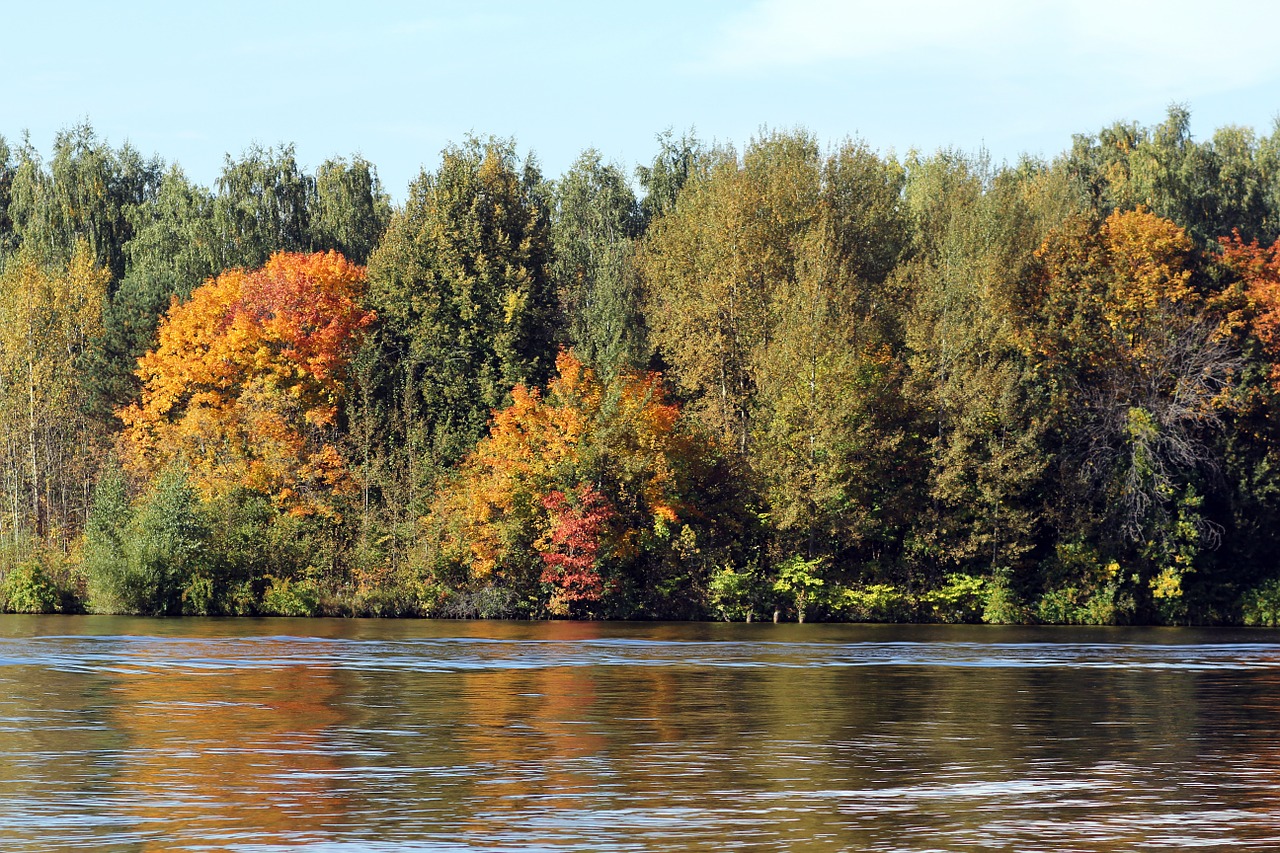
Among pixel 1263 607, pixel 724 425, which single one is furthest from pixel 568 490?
pixel 1263 607

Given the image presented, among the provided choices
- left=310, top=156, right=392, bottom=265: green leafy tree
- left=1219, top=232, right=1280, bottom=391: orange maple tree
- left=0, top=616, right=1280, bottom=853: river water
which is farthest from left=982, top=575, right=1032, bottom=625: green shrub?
left=310, top=156, right=392, bottom=265: green leafy tree

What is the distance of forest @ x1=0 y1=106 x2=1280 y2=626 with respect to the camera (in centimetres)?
7238

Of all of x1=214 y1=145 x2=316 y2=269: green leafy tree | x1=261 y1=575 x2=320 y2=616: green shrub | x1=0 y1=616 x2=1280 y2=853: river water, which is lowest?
x1=0 y1=616 x2=1280 y2=853: river water

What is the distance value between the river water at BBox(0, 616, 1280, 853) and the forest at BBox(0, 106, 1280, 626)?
2005cm

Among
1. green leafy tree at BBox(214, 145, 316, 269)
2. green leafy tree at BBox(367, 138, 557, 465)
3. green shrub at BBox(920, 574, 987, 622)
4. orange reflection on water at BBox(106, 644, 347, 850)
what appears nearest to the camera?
orange reflection on water at BBox(106, 644, 347, 850)

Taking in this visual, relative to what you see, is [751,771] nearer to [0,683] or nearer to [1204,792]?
[1204,792]

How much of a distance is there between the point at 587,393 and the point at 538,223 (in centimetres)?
1658

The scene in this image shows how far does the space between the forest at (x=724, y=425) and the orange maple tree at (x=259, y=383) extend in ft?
0.65

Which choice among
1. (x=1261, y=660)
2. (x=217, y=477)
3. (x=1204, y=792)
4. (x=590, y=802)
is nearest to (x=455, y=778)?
(x=590, y=802)

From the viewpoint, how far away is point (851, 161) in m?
81.6

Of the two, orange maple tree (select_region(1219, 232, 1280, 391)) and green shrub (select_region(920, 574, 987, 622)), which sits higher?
orange maple tree (select_region(1219, 232, 1280, 391))

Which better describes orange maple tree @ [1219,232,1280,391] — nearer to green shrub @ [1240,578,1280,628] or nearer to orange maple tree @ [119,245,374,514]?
green shrub @ [1240,578,1280,628]

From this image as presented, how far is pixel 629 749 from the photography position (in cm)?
2769

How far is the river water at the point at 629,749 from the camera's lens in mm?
19922
